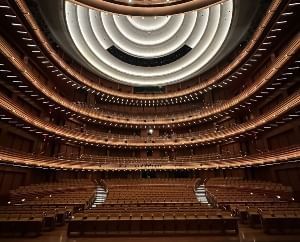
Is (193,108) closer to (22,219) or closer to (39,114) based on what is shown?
(39,114)

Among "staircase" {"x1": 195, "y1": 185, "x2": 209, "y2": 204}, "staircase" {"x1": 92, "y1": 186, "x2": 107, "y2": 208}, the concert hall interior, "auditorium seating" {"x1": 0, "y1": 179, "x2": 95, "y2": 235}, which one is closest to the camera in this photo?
"auditorium seating" {"x1": 0, "y1": 179, "x2": 95, "y2": 235}

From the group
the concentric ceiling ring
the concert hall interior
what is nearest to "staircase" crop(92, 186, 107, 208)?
the concert hall interior

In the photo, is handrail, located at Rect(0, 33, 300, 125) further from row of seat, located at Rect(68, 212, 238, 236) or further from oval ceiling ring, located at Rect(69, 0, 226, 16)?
row of seat, located at Rect(68, 212, 238, 236)

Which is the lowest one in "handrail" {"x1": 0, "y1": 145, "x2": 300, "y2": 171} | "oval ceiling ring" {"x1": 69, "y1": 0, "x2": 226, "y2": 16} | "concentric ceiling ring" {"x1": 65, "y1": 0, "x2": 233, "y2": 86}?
"handrail" {"x1": 0, "y1": 145, "x2": 300, "y2": 171}

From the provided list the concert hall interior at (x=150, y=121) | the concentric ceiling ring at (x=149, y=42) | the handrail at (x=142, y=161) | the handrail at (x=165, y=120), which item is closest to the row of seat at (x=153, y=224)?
the concert hall interior at (x=150, y=121)

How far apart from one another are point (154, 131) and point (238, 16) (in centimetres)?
1547

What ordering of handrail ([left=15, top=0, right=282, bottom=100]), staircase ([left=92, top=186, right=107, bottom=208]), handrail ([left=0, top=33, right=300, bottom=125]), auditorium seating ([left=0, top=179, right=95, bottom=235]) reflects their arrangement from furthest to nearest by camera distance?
1. staircase ([left=92, top=186, right=107, bottom=208])
2. handrail ([left=0, top=33, right=300, bottom=125])
3. handrail ([left=15, top=0, right=282, bottom=100])
4. auditorium seating ([left=0, top=179, right=95, bottom=235])

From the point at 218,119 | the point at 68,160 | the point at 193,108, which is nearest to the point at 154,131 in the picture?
the point at 193,108

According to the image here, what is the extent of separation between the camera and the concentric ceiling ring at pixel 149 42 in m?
17.7

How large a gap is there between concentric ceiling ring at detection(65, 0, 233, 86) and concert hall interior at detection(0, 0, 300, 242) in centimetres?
Result: 13

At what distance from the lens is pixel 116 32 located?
20719mm

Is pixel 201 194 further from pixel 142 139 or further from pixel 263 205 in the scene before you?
pixel 142 139

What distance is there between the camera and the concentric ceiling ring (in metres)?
17.7

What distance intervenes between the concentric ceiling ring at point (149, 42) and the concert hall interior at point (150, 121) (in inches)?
5.0
